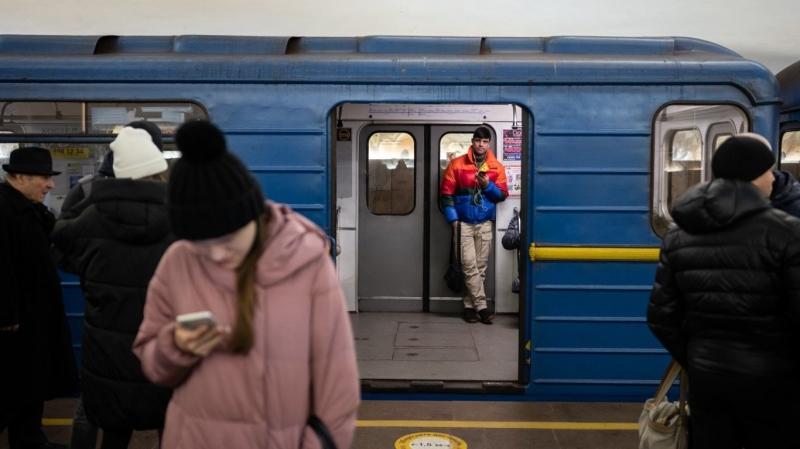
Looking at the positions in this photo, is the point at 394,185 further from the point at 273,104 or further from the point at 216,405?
the point at 216,405

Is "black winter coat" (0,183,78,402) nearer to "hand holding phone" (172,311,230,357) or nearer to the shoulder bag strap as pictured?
"hand holding phone" (172,311,230,357)

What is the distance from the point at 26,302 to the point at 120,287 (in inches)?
56.5

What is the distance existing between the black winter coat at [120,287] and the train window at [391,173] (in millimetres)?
4896

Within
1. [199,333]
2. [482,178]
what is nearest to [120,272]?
[199,333]

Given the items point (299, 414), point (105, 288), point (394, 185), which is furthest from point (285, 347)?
point (394, 185)

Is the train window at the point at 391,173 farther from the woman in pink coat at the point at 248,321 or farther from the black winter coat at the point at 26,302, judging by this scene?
the woman in pink coat at the point at 248,321

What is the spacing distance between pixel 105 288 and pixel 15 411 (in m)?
1.61

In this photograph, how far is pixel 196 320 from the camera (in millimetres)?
1845

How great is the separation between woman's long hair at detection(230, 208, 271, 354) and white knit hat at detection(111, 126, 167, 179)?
54.7 inches

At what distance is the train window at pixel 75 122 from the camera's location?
5109 mm

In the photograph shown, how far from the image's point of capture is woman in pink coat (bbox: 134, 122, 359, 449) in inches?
74.7

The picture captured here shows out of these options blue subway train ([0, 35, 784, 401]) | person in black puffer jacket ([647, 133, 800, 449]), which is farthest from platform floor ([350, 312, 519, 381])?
person in black puffer jacket ([647, 133, 800, 449])

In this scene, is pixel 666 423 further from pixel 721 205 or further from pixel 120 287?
pixel 120 287

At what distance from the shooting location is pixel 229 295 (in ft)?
6.48
